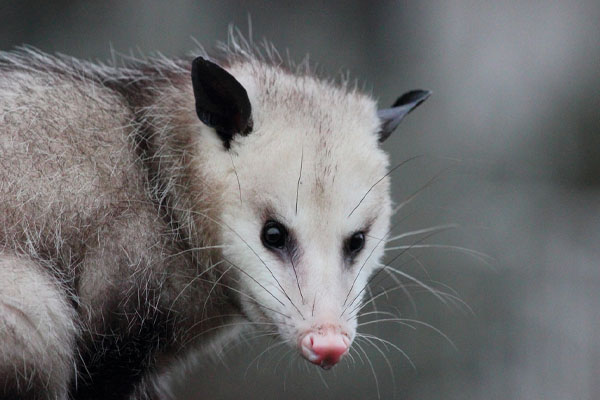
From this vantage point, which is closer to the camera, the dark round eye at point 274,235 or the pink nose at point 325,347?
the pink nose at point 325,347

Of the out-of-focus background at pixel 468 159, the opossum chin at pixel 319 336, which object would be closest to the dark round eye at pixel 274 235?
the opossum chin at pixel 319 336

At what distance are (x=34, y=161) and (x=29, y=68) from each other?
0.51m

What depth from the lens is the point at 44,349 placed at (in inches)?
80.9

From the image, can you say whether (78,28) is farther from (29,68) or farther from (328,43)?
(29,68)

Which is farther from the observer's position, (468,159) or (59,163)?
(468,159)

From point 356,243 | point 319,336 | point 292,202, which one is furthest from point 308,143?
point 319,336

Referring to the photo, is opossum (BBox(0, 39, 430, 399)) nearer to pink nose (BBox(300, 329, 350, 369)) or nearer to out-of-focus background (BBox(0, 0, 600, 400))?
pink nose (BBox(300, 329, 350, 369))

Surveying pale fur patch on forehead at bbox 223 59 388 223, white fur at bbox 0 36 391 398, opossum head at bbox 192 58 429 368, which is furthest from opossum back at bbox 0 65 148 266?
pale fur patch on forehead at bbox 223 59 388 223

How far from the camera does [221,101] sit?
2373mm

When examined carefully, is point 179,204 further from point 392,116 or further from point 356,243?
point 392,116

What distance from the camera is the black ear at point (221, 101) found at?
2244 mm

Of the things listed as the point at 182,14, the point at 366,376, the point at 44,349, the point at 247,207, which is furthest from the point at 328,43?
the point at 44,349

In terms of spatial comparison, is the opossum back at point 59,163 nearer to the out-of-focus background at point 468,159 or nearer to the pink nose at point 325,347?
the pink nose at point 325,347

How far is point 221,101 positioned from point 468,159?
3132 millimetres
